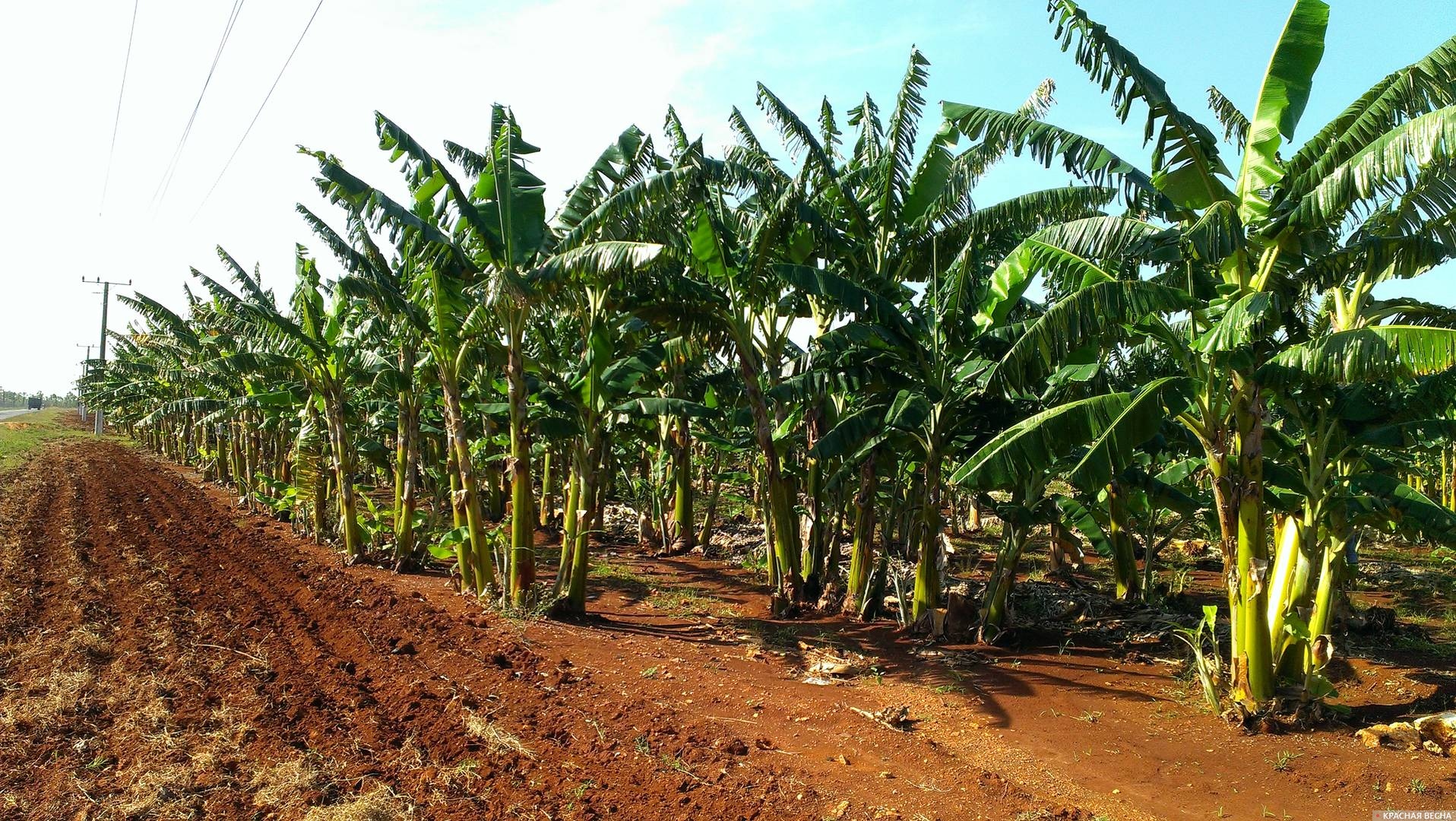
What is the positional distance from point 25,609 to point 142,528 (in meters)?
6.68

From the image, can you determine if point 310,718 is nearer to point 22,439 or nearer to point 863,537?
point 863,537

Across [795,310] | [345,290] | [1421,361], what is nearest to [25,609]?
[345,290]

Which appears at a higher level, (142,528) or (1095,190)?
(1095,190)

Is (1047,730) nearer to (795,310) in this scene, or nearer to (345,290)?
(795,310)

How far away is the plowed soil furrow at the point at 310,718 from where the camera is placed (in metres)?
5.15

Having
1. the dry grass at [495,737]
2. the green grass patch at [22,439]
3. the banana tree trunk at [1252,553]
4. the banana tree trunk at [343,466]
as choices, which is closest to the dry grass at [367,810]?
the dry grass at [495,737]

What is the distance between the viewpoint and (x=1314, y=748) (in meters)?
6.36

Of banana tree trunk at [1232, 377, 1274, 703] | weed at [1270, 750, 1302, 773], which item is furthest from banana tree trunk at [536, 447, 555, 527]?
weed at [1270, 750, 1302, 773]

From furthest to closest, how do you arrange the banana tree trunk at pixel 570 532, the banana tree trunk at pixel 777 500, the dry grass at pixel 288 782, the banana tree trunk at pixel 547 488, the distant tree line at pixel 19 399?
1. the distant tree line at pixel 19 399
2. the banana tree trunk at pixel 547 488
3. the banana tree trunk at pixel 777 500
4. the banana tree trunk at pixel 570 532
5. the dry grass at pixel 288 782

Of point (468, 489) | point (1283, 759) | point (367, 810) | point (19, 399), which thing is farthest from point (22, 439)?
point (19, 399)

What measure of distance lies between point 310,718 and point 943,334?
6.76 metres

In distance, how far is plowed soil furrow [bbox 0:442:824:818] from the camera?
5.15 meters

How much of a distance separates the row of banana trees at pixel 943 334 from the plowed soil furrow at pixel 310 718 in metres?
1.98

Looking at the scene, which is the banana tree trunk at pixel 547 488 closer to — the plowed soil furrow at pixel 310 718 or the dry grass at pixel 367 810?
the plowed soil furrow at pixel 310 718
